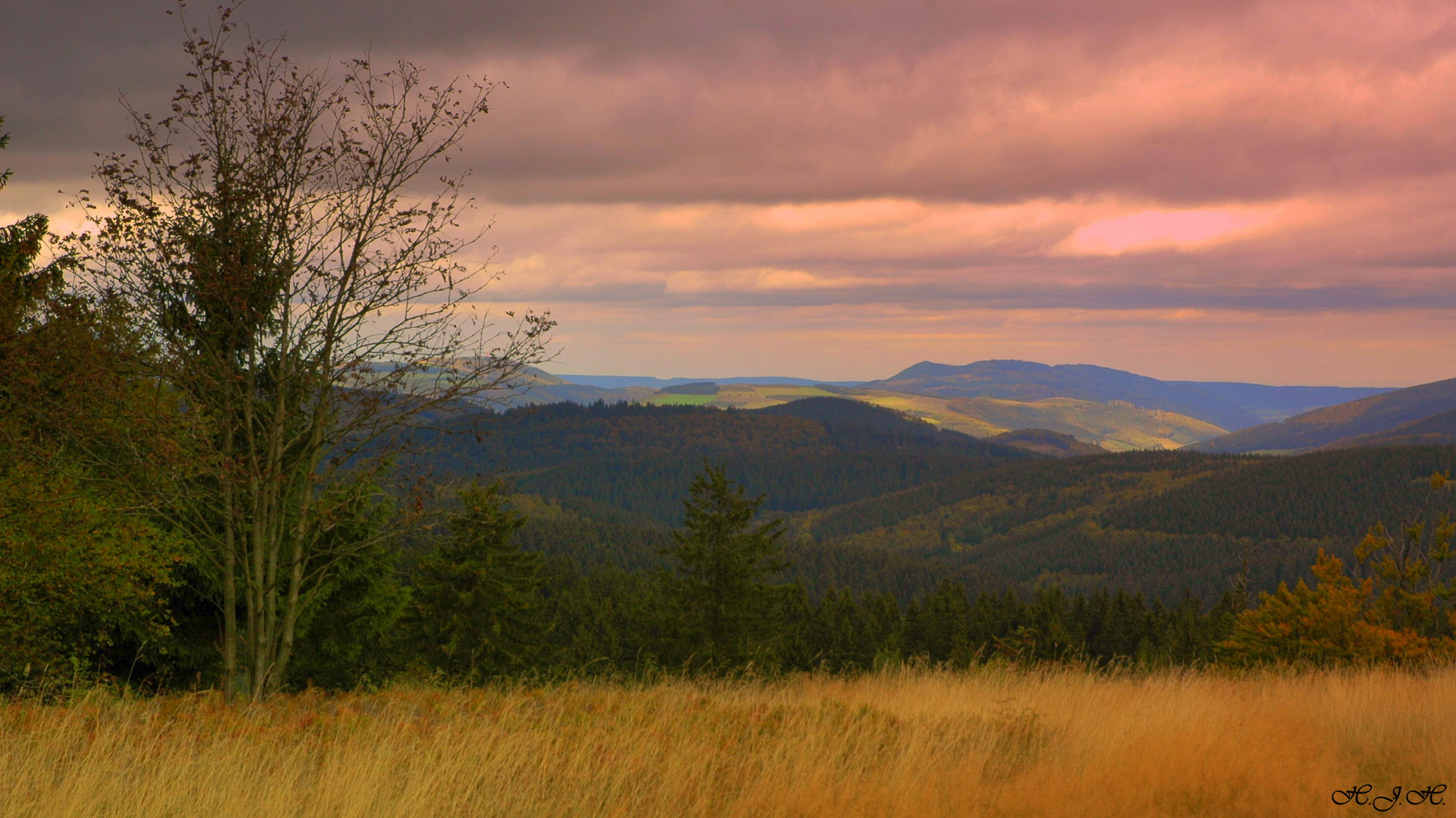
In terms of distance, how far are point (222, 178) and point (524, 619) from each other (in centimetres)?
2920

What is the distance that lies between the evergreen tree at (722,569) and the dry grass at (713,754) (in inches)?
1138

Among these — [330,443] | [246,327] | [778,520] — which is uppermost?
[246,327]

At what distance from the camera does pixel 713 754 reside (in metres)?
7.55

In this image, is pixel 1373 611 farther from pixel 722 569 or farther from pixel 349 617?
pixel 349 617

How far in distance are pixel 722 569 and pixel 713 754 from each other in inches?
1265

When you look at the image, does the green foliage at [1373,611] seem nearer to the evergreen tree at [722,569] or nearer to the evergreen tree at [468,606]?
the evergreen tree at [722,569]

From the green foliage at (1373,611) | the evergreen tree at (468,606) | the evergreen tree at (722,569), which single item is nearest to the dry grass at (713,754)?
the green foliage at (1373,611)

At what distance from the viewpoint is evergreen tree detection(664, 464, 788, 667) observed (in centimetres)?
3912

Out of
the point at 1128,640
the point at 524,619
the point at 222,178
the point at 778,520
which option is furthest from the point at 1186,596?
the point at 222,178

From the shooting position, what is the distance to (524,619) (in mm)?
37250

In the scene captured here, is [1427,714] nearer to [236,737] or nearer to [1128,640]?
[236,737]

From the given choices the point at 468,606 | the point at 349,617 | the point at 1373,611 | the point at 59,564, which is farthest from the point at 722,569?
the point at 59,564

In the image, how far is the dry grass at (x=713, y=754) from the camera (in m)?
6.43

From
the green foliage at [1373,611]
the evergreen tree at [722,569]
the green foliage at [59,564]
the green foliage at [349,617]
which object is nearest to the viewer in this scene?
the green foliage at [59,564]
